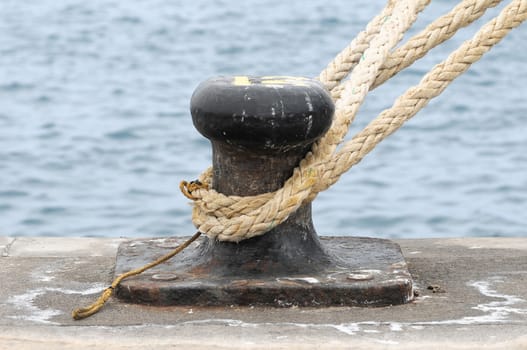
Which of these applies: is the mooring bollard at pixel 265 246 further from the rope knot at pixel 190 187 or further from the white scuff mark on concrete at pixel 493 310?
the white scuff mark on concrete at pixel 493 310

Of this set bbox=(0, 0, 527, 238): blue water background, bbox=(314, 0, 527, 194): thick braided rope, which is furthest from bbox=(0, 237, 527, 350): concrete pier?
bbox=(0, 0, 527, 238): blue water background

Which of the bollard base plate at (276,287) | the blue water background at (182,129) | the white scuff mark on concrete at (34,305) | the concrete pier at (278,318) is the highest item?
the bollard base plate at (276,287)

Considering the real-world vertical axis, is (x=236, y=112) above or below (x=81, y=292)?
above

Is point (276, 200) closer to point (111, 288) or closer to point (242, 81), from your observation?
point (242, 81)

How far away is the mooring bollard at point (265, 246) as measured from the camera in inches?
110

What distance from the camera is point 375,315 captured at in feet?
9.02

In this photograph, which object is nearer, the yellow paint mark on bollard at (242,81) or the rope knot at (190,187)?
the yellow paint mark on bollard at (242,81)

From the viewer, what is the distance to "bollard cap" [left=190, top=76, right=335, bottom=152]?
276 centimetres

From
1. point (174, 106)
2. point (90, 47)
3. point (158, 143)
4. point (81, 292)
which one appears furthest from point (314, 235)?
point (90, 47)

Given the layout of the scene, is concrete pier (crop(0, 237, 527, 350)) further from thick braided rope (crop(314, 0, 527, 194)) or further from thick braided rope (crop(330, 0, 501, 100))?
thick braided rope (crop(330, 0, 501, 100))

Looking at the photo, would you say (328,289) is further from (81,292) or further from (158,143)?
(158,143)

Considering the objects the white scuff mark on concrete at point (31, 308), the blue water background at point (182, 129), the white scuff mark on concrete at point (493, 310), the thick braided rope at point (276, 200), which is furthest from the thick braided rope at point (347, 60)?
the blue water background at point (182, 129)

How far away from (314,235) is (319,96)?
1.27 ft

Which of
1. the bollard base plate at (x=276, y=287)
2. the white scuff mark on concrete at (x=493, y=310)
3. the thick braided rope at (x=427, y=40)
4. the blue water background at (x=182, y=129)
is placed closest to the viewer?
the white scuff mark on concrete at (x=493, y=310)
